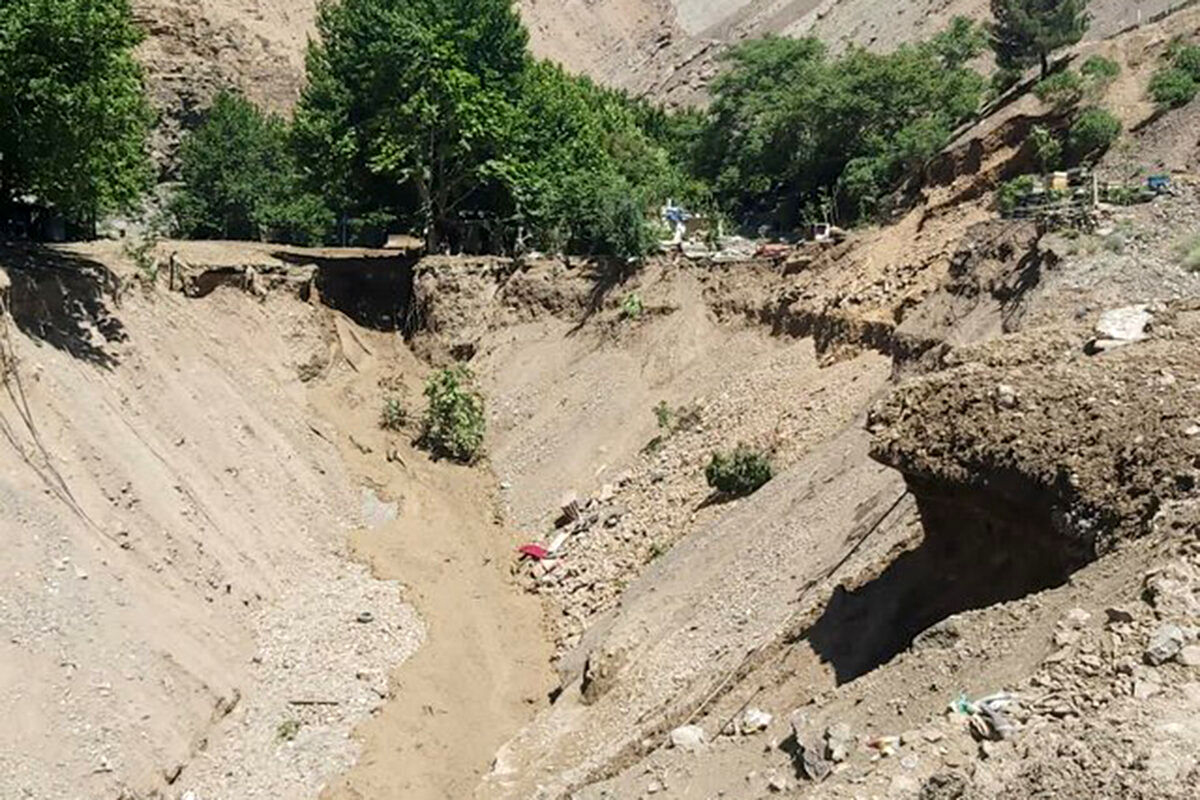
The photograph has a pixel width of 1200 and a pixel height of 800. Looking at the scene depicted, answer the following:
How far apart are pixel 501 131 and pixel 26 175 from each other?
12.7 metres

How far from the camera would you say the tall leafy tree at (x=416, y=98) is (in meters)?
29.8

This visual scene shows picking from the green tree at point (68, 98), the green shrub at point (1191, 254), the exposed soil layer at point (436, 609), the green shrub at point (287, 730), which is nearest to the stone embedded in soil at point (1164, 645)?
the exposed soil layer at point (436, 609)

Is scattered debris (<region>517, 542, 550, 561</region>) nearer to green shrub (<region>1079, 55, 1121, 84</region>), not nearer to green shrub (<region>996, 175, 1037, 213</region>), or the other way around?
green shrub (<region>996, 175, 1037, 213</region>)

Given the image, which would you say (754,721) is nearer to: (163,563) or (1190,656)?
(1190,656)

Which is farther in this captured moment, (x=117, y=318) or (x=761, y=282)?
(x=761, y=282)

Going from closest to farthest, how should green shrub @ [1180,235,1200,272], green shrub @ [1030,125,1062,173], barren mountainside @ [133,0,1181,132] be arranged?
1. green shrub @ [1180,235,1200,272]
2. green shrub @ [1030,125,1062,173]
3. barren mountainside @ [133,0,1181,132]

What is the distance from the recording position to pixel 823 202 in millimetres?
30547

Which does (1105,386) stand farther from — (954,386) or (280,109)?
(280,109)

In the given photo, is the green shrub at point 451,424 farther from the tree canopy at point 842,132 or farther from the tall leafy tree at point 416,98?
the tree canopy at point 842,132

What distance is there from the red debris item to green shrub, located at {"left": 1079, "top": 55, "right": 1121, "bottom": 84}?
14837 millimetres

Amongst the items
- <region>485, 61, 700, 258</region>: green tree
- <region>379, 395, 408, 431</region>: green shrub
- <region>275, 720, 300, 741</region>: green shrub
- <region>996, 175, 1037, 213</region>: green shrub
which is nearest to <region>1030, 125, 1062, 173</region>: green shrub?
<region>996, 175, 1037, 213</region>: green shrub

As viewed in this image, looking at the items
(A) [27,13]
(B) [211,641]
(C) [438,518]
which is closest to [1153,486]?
(B) [211,641]

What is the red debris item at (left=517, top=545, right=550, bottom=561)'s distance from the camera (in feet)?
72.9

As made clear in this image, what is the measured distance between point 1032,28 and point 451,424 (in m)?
20.1
